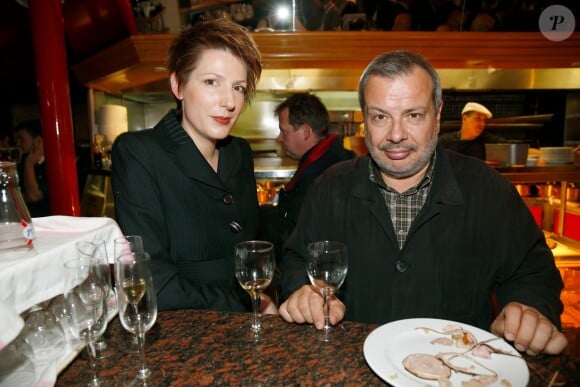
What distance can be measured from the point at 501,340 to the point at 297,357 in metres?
0.52

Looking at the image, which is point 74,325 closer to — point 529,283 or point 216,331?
point 216,331

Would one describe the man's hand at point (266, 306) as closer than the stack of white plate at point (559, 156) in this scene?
Yes

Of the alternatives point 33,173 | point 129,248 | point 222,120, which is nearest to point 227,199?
point 222,120

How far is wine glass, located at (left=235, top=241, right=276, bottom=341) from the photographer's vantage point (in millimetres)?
1133

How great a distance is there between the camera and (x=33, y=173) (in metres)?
4.58

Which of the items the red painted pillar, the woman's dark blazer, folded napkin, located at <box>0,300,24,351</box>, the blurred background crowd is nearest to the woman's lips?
the woman's dark blazer

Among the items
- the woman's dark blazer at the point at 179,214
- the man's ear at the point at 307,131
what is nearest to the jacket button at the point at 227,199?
the woman's dark blazer at the point at 179,214

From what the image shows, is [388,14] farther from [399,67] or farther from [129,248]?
[129,248]

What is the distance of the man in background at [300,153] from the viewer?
3.03 meters

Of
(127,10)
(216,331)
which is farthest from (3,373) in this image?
(127,10)

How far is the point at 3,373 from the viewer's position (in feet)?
2.72

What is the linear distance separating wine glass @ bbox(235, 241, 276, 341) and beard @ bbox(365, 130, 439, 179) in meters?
0.75

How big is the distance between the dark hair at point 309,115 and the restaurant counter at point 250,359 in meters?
2.42

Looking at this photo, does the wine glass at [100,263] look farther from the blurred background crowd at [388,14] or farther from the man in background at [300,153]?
the blurred background crowd at [388,14]
